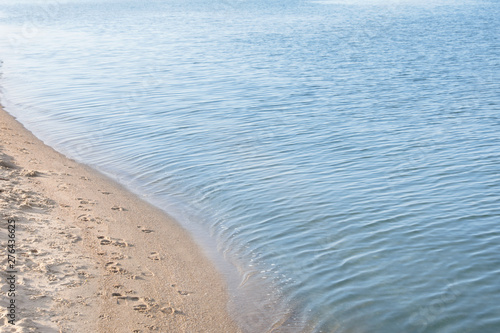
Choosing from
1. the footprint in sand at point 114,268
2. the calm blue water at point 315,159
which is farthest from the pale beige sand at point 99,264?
the calm blue water at point 315,159

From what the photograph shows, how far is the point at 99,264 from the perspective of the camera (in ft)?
27.3

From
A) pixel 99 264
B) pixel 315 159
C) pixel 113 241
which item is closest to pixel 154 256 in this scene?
pixel 113 241

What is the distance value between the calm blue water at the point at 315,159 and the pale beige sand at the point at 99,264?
526mm

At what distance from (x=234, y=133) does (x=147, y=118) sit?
367 cm

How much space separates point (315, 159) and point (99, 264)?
22.0ft

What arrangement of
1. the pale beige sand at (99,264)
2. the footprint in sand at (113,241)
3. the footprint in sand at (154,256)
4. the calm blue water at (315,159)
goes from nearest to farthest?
the pale beige sand at (99,264)
the calm blue water at (315,159)
the footprint in sand at (154,256)
the footprint in sand at (113,241)

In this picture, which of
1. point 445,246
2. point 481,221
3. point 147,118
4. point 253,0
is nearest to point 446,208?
point 481,221

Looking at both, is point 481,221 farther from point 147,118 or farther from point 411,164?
point 147,118

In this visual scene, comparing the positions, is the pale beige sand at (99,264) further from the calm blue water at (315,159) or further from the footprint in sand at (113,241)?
the calm blue water at (315,159)

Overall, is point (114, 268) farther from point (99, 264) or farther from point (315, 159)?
point (315, 159)

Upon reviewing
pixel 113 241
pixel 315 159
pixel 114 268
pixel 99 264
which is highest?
pixel 315 159

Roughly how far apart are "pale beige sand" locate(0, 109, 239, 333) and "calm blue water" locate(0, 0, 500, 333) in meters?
0.53

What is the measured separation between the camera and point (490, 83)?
68.3 ft

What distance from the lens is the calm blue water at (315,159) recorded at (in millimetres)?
8195
